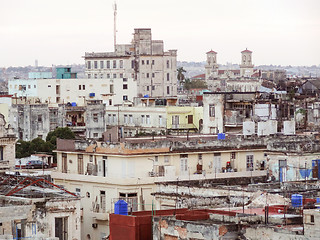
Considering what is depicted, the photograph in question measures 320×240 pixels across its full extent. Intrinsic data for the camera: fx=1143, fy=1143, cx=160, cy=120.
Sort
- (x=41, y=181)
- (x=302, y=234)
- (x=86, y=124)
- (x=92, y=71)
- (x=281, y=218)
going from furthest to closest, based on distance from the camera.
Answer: (x=92, y=71)
(x=86, y=124)
(x=41, y=181)
(x=281, y=218)
(x=302, y=234)

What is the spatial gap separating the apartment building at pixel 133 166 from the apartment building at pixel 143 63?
312ft

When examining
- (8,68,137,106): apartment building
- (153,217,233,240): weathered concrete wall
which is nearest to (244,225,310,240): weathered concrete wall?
(153,217,233,240): weathered concrete wall

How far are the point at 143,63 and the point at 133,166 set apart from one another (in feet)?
342

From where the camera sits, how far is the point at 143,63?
15438 cm

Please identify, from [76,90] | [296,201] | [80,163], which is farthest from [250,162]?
[76,90]

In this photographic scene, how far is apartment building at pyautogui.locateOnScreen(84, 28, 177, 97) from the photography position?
149 m

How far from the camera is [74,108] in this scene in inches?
3999

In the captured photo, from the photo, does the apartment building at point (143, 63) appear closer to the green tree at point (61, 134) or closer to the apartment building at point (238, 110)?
the green tree at point (61, 134)

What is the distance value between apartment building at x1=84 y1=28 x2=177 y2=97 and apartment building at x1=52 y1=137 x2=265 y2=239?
9524 centimetres

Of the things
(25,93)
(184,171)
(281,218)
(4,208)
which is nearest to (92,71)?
(25,93)

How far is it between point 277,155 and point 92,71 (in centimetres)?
10076

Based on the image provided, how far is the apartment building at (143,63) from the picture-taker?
489 feet

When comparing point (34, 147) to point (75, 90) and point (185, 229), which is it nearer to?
point (75, 90)

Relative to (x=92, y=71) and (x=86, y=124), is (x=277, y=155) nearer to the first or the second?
(x=86, y=124)
